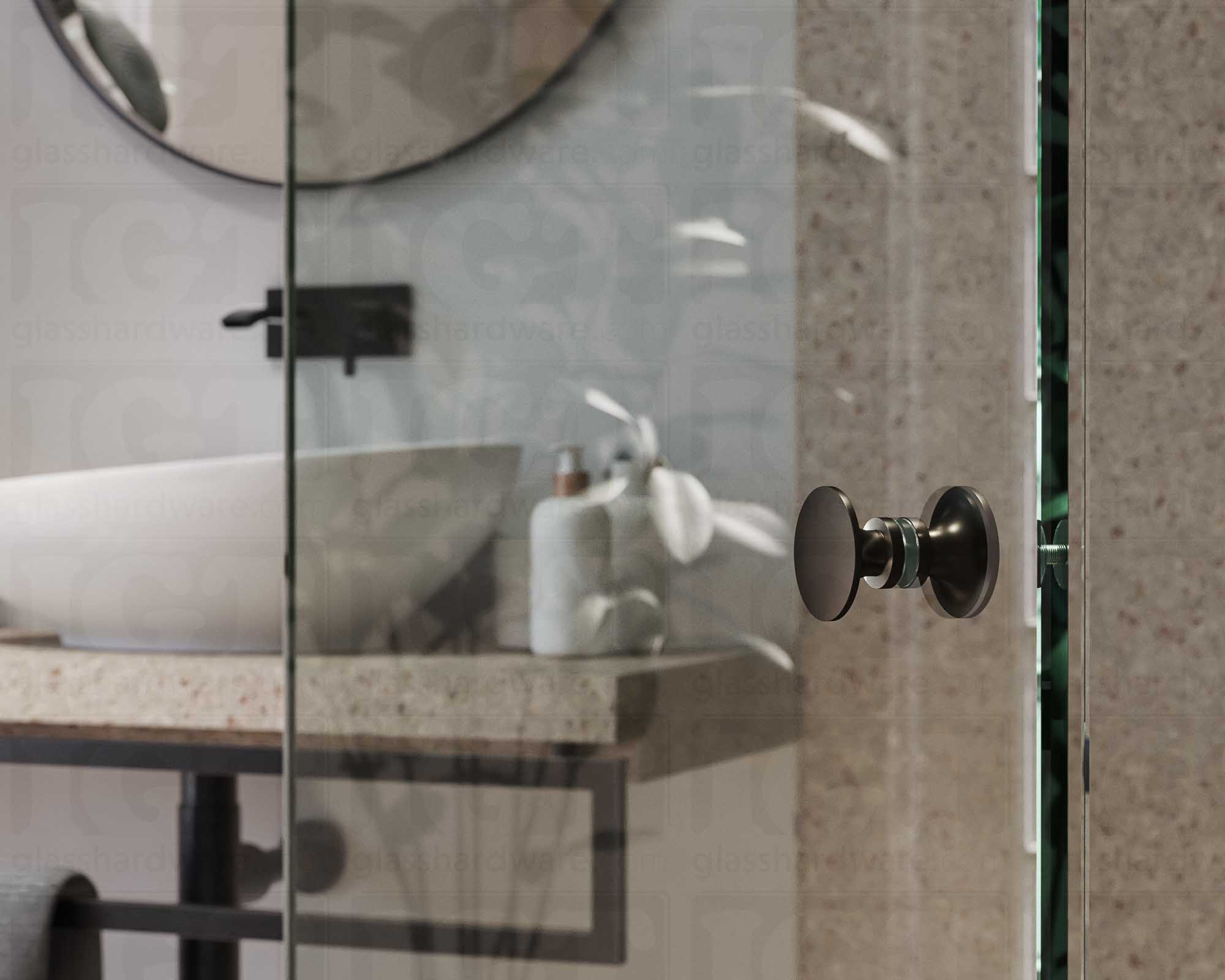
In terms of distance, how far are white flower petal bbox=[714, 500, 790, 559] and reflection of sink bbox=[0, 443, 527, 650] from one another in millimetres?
134

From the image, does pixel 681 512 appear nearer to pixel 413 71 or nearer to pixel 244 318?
pixel 413 71

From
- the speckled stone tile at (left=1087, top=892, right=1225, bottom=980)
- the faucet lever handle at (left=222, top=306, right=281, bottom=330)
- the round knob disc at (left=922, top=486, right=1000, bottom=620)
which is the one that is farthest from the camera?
the faucet lever handle at (left=222, top=306, right=281, bottom=330)

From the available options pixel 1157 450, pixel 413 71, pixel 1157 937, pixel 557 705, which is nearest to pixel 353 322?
pixel 413 71

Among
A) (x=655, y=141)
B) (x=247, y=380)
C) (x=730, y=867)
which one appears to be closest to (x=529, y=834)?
(x=730, y=867)

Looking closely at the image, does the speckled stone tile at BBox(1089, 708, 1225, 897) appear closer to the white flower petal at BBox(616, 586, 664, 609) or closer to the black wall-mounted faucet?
the white flower petal at BBox(616, 586, 664, 609)

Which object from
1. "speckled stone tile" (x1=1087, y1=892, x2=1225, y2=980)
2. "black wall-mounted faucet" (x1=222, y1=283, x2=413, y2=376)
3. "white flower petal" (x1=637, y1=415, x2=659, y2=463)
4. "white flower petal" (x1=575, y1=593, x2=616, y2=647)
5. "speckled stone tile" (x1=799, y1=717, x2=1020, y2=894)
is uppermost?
"black wall-mounted faucet" (x1=222, y1=283, x2=413, y2=376)

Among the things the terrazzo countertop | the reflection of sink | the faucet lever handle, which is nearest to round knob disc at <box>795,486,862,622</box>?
the terrazzo countertop

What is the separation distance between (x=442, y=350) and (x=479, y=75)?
0.18 m

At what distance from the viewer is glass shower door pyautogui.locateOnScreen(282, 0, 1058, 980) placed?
0.52 metres

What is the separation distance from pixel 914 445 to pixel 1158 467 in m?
0.25

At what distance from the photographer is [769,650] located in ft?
1.98

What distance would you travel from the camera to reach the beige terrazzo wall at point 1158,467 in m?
0.68

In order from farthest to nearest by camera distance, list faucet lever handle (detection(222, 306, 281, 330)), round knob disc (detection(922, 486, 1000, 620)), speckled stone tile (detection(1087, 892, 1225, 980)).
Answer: faucet lever handle (detection(222, 306, 281, 330))
speckled stone tile (detection(1087, 892, 1225, 980))
round knob disc (detection(922, 486, 1000, 620))

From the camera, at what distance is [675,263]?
62 centimetres
